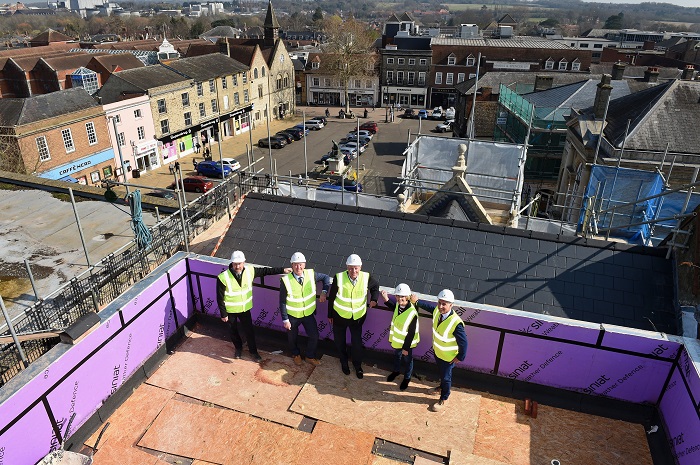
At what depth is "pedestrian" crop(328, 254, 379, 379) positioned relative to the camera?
7414 mm

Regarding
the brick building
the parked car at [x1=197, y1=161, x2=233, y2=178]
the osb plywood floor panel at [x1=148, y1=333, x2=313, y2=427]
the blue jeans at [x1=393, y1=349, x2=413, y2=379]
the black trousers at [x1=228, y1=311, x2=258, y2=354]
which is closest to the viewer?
the osb plywood floor panel at [x1=148, y1=333, x2=313, y2=427]

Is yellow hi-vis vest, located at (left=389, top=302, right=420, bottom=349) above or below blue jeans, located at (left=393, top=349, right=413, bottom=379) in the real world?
above

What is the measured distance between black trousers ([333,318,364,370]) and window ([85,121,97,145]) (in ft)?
117

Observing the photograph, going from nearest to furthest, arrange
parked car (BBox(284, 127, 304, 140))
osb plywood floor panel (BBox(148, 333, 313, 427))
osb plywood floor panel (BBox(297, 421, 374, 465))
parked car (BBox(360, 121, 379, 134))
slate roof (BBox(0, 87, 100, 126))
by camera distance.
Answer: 1. osb plywood floor panel (BBox(297, 421, 374, 465))
2. osb plywood floor panel (BBox(148, 333, 313, 427))
3. slate roof (BBox(0, 87, 100, 126))
4. parked car (BBox(284, 127, 304, 140))
5. parked car (BBox(360, 121, 379, 134))

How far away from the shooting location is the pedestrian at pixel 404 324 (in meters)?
7.15

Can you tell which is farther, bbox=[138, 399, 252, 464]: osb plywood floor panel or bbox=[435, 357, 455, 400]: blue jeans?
bbox=[435, 357, 455, 400]: blue jeans

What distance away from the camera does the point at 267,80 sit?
61.1 metres

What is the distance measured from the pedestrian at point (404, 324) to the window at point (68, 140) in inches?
1373

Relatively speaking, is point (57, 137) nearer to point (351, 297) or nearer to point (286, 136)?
point (286, 136)

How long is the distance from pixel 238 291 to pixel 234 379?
58.7 inches

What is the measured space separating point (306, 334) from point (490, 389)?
337 cm

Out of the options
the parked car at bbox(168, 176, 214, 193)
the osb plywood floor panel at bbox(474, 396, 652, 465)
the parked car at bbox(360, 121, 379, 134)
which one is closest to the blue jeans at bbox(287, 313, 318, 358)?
the osb plywood floor panel at bbox(474, 396, 652, 465)

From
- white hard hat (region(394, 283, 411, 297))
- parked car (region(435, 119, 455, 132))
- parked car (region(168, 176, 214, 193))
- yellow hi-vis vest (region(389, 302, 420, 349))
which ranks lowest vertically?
parked car (region(435, 119, 455, 132))

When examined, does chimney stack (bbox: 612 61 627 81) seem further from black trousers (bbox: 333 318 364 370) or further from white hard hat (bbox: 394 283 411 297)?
black trousers (bbox: 333 318 364 370)
